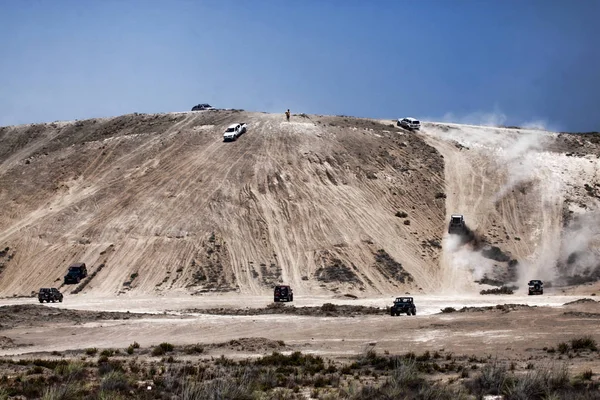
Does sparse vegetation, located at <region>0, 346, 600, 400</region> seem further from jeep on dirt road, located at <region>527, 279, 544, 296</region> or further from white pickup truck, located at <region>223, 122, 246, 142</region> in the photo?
white pickup truck, located at <region>223, 122, 246, 142</region>

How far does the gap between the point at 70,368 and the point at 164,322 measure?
20096 mm

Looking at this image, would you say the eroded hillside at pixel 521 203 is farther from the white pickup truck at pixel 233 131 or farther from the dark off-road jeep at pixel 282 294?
the white pickup truck at pixel 233 131

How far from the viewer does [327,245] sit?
240 ft

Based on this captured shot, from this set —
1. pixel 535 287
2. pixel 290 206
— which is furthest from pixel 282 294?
pixel 535 287

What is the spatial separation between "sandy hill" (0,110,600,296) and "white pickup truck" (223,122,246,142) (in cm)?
90

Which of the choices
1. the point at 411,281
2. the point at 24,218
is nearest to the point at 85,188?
the point at 24,218

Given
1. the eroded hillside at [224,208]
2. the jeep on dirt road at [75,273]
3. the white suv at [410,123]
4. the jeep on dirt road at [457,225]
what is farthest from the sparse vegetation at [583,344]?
the white suv at [410,123]

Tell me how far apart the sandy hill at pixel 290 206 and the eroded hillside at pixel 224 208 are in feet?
0.60

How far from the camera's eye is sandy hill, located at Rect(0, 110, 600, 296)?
7000cm

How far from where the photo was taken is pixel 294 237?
7431cm

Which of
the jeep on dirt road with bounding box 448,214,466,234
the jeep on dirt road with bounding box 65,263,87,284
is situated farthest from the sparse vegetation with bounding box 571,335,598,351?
the jeep on dirt road with bounding box 65,263,87,284

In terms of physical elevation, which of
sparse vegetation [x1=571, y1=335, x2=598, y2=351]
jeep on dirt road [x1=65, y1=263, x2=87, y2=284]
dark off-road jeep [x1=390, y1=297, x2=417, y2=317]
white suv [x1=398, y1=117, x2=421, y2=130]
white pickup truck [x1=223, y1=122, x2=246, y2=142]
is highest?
white suv [x1=398, y1=117, x2=421, y2=130]

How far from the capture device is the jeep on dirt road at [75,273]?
67.7m

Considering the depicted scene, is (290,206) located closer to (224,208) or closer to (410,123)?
(224,208)
